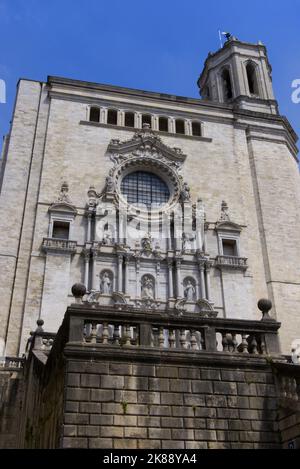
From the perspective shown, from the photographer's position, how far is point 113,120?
26.1 meters

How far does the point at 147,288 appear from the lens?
21125 millimetres

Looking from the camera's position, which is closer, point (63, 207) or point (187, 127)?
point (63, 207)

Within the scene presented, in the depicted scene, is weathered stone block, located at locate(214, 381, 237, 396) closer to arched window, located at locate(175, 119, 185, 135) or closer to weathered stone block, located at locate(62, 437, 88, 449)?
weathered stone block, located at locate(62, 437, 88, 449)

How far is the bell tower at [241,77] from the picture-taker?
29.7 meters

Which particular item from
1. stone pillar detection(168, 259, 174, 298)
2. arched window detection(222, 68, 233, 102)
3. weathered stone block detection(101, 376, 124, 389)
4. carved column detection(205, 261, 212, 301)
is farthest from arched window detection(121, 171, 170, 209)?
weathered stone block detection(101, 376, 124, 389)

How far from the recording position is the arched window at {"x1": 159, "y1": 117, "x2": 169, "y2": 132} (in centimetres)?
2655

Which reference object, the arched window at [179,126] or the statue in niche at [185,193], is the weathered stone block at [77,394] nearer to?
the statue in niche at [185,193]

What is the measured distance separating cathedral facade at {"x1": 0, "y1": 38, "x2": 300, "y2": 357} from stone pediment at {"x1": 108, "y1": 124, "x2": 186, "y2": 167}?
2.4 inches

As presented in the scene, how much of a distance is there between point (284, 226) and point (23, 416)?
15231 millimetres

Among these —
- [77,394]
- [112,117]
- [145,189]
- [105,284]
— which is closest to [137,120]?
[112,117]

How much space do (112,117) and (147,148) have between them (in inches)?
110

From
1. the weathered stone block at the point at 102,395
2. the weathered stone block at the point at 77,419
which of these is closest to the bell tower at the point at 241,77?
the weathered stone block at the point at 102,395

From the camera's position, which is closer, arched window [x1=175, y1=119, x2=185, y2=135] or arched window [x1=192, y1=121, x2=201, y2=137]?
arched window [x1=175, y1=119, x2=185, y2=135]

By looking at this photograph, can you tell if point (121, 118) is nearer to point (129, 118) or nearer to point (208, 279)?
point (129, 118)
